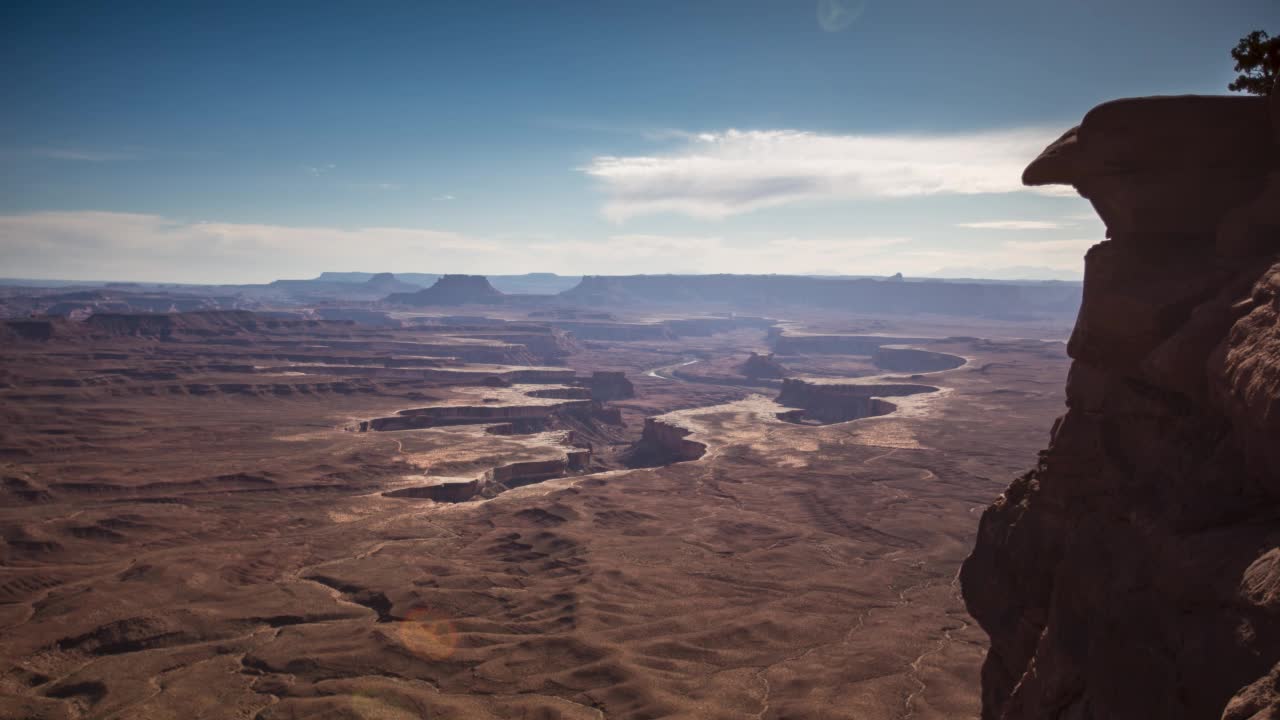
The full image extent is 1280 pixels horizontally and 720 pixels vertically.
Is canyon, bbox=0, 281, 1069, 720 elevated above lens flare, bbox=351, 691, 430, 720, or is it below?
below

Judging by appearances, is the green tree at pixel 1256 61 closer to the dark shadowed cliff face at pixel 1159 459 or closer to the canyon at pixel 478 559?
the dark shadowed cliff face at pixel 1159 459

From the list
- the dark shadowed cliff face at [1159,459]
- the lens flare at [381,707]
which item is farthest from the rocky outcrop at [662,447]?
the dark shadowed cliff face at [1159,459]

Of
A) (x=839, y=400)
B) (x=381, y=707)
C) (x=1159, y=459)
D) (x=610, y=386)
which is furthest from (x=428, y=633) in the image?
(x=610, y=386)

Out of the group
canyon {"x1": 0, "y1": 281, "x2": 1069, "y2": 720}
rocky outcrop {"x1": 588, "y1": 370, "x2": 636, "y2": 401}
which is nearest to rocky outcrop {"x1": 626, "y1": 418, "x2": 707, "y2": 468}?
canyon {"x1": 0, "y1": 281, "x2": 1069, "y2": 720}

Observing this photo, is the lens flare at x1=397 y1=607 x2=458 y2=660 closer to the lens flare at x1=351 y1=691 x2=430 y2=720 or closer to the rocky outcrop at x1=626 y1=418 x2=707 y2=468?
the lens flare at x1=351 y1=691 x2=430 y2=720

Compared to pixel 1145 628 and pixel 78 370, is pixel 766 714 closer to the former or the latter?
pixel 1145 628
